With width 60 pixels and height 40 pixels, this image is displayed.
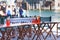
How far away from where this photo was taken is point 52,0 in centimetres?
709

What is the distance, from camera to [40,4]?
7203 millimetres

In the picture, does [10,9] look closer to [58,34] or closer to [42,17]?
[42,17]

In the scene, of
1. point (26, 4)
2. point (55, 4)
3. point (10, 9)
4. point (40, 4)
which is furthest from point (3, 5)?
point (55, 4)

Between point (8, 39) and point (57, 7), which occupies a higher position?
point (57, 7)

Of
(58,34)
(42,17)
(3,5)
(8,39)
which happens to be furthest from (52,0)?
(8,39)

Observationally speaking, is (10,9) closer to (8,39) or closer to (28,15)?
(28,15)

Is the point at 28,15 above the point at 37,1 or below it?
below

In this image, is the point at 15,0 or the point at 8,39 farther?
the point at 15,0

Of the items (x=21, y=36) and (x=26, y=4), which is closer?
(x=21, y=36)

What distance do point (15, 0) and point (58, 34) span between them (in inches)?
75.0

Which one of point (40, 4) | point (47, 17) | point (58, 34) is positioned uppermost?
point (40, 4)

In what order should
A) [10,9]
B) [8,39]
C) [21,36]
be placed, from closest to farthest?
[8,39]
[21,36]
[10,9]

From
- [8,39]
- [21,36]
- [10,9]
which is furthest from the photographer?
[10,9]

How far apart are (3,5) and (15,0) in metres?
0.45
